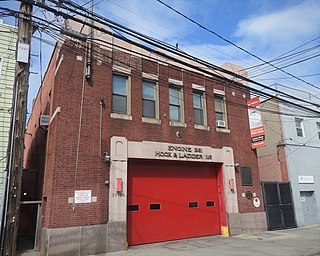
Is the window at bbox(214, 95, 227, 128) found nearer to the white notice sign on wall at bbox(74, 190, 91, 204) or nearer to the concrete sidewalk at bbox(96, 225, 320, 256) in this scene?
the concrete sidewalk at bbox(96, 225, 320, 256)

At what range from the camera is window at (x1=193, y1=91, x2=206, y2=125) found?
15.1 metres

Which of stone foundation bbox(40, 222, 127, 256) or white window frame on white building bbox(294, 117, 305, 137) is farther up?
white window frame on white building bbox(294, 117, 305, 137)

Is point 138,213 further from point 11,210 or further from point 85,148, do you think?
point 11,210

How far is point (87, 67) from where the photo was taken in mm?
12016

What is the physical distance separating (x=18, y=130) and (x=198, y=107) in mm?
9314

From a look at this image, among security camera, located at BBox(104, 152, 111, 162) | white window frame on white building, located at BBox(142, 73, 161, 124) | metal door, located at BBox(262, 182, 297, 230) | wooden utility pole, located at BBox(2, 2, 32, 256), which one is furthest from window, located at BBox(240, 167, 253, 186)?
wooden utility pole, located at BBox(2, 2, 32, 256)

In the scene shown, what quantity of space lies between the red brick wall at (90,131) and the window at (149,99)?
1.03 ft

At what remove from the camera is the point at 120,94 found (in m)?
12.9

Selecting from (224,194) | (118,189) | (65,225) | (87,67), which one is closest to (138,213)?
(118,189)

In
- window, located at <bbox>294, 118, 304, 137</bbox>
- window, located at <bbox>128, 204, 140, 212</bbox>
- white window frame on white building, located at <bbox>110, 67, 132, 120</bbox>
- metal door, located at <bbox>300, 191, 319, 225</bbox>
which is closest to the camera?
window, located at <bbox>128, 204, 140, 212</bbox>

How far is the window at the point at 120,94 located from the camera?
1272cm

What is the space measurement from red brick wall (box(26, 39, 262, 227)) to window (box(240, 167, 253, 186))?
470 millimetres

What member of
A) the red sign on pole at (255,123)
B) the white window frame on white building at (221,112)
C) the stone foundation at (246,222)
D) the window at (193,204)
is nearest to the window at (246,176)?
the red sign on pole at (255,123)

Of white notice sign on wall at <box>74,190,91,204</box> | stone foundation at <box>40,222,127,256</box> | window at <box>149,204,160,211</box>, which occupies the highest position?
white notice sign on wall at <box>74,190,91,204</box>
